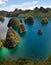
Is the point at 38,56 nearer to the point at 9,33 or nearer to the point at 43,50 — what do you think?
the point at 43,50

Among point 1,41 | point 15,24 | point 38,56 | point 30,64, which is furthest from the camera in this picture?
point 15,24

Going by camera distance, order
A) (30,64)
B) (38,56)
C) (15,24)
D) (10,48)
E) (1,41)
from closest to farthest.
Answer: (30,64) < (38,56) < (10,48) < (1,41) < (15,24)

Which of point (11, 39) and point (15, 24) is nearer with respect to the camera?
point (11, 39)

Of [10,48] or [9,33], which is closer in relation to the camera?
[10,48]

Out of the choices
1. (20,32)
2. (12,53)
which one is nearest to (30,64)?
(12,53)

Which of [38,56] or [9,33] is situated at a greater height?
[9,33]

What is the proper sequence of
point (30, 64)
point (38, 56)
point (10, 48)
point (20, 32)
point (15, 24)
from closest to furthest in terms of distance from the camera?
point (30, 64) < point (38, 56) < point (10, 48) < point (20, 32) < point (15, 24)

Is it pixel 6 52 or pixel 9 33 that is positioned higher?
pixel 9 33

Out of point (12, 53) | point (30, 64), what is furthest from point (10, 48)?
point (30, 64)

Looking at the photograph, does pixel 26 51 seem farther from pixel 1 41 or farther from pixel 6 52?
pixel 1 41
